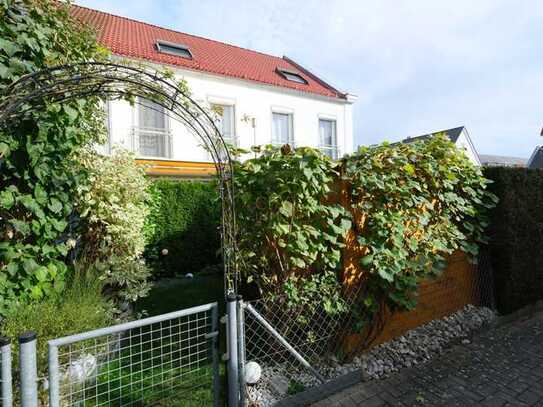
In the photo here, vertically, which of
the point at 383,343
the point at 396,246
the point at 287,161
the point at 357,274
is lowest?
the point at 383,343

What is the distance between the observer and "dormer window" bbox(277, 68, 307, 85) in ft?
45.9

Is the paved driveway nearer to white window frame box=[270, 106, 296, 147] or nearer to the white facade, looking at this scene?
the white facade

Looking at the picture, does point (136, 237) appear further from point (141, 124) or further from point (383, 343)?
point (141, 124)

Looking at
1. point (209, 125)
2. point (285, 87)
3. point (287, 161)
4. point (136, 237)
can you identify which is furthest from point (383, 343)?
point (285, 87)

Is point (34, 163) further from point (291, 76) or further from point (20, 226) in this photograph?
point (291, 76)

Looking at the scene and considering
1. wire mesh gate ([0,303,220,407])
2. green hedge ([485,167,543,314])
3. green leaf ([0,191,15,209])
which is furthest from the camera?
green hedge ([485,167,543,314])

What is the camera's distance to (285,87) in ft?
40.8

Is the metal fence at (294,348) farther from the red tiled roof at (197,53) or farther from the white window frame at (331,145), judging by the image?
the white window frame at (331,145)

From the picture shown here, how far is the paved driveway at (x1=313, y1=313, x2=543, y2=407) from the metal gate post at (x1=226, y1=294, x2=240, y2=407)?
831mm

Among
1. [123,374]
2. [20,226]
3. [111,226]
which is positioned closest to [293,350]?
[123,374]

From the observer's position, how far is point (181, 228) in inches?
280

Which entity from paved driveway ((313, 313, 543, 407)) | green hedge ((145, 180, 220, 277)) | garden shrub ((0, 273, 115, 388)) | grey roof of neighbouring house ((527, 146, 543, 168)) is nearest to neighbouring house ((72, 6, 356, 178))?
green hedge ((145, 180, 220, 277))

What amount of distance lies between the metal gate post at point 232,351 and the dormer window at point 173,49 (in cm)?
1131

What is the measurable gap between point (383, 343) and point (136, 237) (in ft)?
11.2
